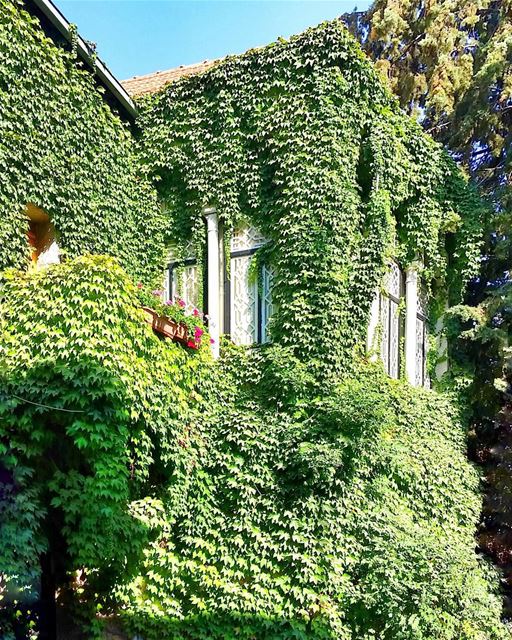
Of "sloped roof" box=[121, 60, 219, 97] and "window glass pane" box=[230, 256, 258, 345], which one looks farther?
"sloped roof" box=[121, 60, 219, 97]

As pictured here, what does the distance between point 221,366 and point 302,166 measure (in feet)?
9.77

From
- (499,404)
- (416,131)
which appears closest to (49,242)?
(416,131)

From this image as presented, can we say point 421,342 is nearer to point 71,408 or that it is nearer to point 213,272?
point 213,272

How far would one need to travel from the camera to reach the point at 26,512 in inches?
226

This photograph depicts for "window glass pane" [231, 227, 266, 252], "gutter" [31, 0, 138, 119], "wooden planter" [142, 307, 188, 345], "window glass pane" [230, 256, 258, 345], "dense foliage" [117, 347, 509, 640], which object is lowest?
"dense foliage" [117, 347, 509, 640]

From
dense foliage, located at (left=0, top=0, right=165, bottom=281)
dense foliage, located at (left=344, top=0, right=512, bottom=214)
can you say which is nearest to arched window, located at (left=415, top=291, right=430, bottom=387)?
dense foliage, located at (left=344, top=0, right=512, bottom=214)

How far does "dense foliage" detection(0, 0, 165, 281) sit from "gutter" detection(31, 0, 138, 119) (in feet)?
0.87

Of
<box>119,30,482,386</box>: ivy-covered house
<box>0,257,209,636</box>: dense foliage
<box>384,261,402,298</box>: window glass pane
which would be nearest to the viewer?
<box>0,257,209,636</box>: dense foliage

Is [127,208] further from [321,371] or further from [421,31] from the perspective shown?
[421,31]

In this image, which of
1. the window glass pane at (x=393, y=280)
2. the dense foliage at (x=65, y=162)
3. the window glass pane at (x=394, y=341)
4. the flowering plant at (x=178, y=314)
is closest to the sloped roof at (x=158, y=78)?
the dense foliage at (x=65, y=162)

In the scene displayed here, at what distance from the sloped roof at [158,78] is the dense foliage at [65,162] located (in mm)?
1413

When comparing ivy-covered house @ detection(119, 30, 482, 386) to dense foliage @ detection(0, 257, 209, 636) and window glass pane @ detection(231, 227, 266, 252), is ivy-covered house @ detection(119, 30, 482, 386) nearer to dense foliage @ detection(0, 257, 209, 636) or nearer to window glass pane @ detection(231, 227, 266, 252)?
window glass pane @ detection(231, 227, 266, 252)

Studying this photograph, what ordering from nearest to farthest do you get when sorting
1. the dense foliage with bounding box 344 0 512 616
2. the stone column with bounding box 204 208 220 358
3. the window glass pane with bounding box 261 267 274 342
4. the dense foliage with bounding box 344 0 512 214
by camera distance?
the window glass pane with bounding box 261 267 274 342
the stone column with bounding box 204 208 220 358
the dense foliage with bounding box 344 0 512 616
the dense foliage with bounding box 344 0 512 214

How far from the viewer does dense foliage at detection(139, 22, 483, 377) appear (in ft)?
27.2
